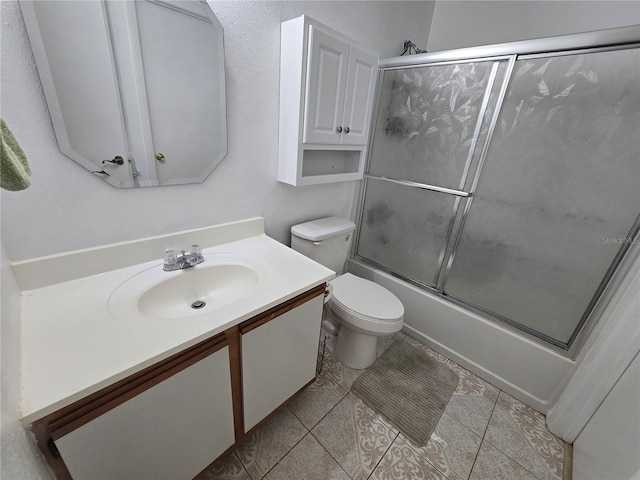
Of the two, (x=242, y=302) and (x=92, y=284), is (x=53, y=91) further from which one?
(x=242, y=302)

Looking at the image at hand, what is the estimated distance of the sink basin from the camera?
901mm

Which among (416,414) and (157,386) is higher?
(157,386)

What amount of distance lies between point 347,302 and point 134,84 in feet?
4.28

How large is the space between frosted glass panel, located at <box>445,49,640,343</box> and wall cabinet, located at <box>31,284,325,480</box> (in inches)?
42.7

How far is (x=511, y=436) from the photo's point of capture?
4.35 feet

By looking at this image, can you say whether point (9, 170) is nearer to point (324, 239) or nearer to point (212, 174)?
point (212, 174)

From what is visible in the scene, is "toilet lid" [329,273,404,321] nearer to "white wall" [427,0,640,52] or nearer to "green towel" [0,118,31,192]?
"green towel" [0,118,31,192]

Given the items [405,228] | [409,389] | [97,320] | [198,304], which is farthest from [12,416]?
[405,228]

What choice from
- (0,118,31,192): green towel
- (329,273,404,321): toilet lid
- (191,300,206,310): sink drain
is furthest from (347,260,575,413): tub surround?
(0,118,31,192): green towel

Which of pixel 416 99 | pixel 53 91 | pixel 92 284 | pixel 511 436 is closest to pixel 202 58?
pixel 53 91

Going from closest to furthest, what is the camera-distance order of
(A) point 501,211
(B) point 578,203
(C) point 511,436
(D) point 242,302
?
1. (D) point 242,302
2. (B) point 578,203
3. (C) point 511,436
4. (A) point 501,211

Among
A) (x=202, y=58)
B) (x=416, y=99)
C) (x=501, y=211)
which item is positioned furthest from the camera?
(x=416, y=99)

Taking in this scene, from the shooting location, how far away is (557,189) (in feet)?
4.12

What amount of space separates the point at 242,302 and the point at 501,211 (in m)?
1.39
